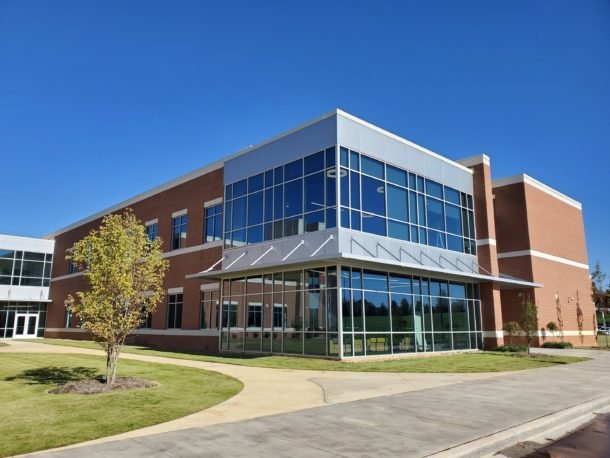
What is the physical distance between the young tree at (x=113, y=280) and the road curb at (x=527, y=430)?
8.43 m

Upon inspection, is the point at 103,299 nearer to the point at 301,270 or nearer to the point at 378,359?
the point at 301,270

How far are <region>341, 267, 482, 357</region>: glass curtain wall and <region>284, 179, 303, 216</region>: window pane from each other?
4081 mm

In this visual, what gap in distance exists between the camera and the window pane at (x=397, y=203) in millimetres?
23359

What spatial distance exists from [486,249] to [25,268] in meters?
43.0

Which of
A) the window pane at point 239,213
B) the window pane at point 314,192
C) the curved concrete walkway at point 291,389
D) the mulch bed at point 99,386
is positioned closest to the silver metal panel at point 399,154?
the window pane at point 314,192

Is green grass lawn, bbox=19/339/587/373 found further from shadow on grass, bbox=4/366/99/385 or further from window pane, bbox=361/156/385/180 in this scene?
window pane, bbox=361/156/385/180

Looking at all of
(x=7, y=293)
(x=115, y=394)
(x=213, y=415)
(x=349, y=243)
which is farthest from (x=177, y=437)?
(x=7, y=293)

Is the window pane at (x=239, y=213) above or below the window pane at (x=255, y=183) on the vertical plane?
below

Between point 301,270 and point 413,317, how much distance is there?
5.94m

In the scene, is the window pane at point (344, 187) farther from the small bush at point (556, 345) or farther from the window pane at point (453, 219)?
the small bush at point (556, 345)

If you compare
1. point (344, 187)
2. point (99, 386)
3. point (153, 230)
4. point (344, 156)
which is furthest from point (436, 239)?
point (153, 230)

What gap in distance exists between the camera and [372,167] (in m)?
22.8

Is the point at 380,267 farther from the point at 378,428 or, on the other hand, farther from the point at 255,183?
the point at 378,428

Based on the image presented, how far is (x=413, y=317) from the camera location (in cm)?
2309
